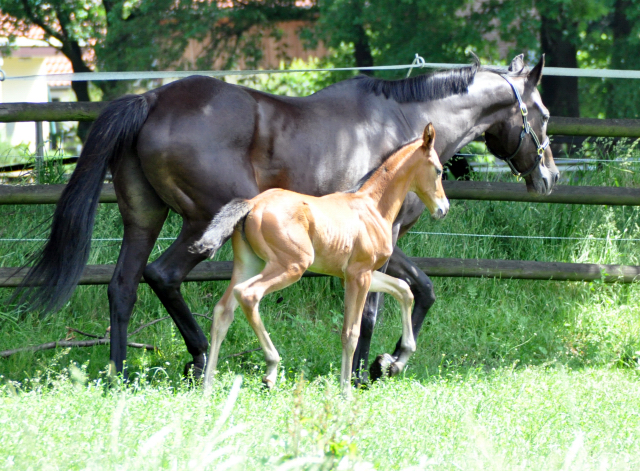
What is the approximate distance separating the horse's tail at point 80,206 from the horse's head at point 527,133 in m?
2.45

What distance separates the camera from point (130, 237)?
4016 millimetres

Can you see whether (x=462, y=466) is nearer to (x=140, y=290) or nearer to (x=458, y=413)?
(x=458, y=413)

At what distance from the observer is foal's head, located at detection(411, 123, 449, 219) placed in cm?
378

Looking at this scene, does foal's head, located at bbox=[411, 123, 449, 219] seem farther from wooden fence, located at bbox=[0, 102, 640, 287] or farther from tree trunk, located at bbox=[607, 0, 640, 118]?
tree trunk, located at bbox=[607, 0, 640, 118]

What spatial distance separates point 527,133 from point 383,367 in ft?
6.23

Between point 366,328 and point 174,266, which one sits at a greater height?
point 174,266

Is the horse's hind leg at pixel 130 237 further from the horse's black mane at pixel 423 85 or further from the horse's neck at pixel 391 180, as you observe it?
the horse's black mane at pixel 423 85

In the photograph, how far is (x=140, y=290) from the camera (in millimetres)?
5430

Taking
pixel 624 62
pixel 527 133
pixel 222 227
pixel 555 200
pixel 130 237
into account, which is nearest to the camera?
pixel 222 227

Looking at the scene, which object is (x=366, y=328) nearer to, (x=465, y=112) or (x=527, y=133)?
(x=465, y=112)

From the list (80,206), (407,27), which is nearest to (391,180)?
(80,206)

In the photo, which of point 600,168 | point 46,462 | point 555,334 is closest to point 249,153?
point 46,462

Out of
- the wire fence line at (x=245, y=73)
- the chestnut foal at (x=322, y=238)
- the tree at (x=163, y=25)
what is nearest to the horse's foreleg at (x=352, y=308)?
the chestnut foal at (x=322, y=238)

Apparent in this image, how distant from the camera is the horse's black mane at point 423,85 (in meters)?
4.45
